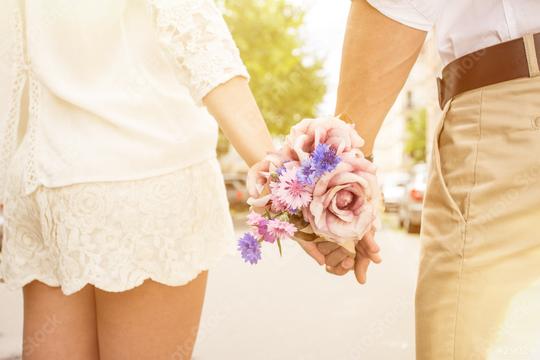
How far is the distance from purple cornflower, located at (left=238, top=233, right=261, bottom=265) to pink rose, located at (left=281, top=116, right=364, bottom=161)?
9.7 inches

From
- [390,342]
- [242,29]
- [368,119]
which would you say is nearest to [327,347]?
[390,342]

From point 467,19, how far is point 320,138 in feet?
1.81

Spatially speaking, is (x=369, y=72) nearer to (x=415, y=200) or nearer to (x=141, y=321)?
(x=141, y=321)

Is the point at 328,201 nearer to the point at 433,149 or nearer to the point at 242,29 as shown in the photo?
the point at 433,149

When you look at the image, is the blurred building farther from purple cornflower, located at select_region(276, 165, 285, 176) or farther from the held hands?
purple cornflower, located at select_region(276, 165, 285, 176)

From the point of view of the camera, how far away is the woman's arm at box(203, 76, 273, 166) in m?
1.89

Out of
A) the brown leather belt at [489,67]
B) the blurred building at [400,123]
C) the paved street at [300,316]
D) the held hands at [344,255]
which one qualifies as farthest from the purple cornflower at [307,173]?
the blurred building at [400,123]

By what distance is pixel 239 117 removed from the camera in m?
1.89

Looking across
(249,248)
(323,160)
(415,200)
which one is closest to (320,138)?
(323,160)

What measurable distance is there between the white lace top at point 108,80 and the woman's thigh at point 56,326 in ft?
1.12

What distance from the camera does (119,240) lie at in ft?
6.35

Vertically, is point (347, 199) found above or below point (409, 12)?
below

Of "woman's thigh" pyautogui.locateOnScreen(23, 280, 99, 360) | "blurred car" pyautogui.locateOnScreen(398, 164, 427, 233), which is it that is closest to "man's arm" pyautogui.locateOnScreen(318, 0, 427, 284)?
"woman's thigh" pyautogui.locateOnScreen(23, 280, 99, 360)

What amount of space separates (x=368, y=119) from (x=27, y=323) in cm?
128
